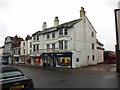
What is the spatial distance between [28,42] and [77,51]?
71.9 feet

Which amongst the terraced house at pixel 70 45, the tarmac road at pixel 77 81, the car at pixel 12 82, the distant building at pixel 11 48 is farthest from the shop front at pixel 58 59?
the car at pixel 12 82

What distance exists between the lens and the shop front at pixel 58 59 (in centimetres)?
3309

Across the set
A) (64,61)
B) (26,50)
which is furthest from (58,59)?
(26,50)

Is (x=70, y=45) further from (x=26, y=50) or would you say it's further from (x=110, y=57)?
(x=26, y=50)

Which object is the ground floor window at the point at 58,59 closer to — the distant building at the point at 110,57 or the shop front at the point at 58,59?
the shop front at the point at 58,59

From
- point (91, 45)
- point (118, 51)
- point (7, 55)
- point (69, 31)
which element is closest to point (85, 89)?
point (118, 51)

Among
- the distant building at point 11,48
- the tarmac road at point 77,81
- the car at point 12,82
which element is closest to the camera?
the car at point 12,82

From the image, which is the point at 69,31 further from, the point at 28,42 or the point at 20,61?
the point at 20,61

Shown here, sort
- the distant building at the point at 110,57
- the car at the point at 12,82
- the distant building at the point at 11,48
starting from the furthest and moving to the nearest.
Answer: the distant building at the point at 11,48, the distant building at the point at 110,57, the car at the point at 12,82

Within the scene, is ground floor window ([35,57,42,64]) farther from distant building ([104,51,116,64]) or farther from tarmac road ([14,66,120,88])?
tarmac road ([14,66,120,88])

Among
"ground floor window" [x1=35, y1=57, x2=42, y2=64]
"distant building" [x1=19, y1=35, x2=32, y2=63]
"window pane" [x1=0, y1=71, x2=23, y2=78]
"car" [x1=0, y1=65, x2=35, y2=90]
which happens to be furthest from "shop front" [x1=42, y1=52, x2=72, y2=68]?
"car" [x1=0, y1=65, x2=35, y2=90]

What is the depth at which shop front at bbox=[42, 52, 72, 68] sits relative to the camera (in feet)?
109

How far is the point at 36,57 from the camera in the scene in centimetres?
4394

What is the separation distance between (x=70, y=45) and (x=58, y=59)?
4865 millimetres
